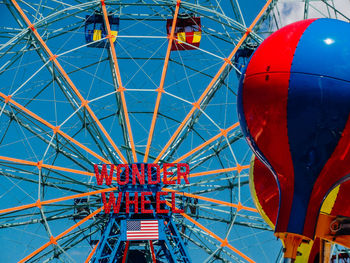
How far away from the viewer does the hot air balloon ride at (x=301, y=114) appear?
8797 millimetres

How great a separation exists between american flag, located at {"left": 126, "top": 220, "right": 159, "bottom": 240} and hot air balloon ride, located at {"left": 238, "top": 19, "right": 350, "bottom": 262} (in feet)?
37.9

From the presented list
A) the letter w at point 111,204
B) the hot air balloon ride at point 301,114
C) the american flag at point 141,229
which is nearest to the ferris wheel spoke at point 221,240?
the american flag at point 141,229

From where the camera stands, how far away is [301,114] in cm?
891

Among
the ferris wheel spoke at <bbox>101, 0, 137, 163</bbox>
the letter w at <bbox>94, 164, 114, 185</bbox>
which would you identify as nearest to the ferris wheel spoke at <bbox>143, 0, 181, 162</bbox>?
the ferris wheel spoke at <bbox>101, 0, 137, 163</bbox>

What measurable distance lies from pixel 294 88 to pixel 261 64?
73 centimetres

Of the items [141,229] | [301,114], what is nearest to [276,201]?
[301,114]

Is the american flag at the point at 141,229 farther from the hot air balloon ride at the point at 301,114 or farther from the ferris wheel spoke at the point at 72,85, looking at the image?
the hot air balloon ride at the point at 301,114

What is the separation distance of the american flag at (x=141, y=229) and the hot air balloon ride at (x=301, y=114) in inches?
455

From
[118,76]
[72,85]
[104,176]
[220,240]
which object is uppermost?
[118,76]

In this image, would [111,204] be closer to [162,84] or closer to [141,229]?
[141,229]

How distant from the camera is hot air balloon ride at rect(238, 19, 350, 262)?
8.80 meters

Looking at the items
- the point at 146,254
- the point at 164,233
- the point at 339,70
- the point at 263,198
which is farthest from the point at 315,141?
the point at 146,254

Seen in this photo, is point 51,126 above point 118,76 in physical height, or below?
below

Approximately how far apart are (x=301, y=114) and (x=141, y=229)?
1278 centimetres
